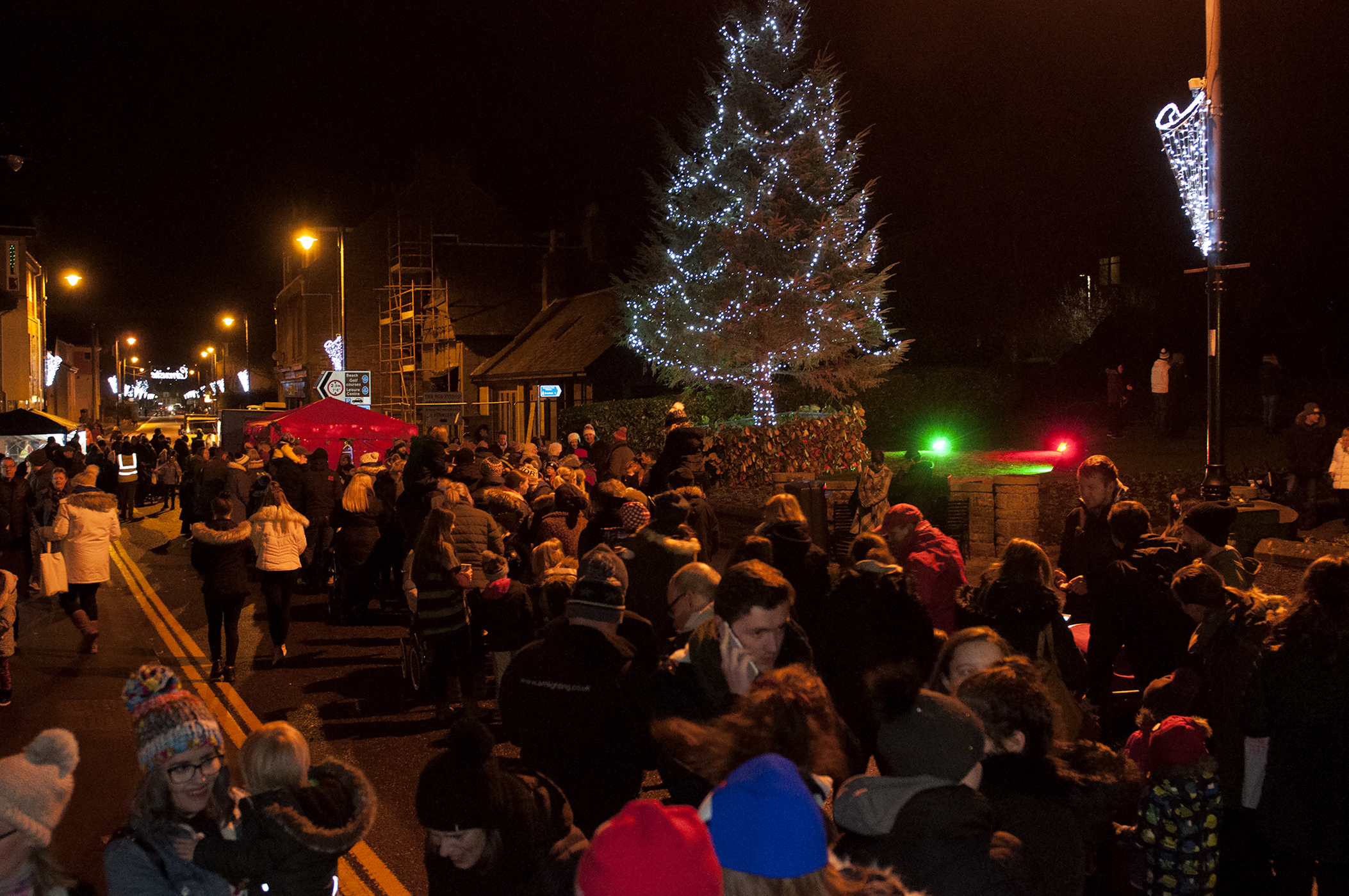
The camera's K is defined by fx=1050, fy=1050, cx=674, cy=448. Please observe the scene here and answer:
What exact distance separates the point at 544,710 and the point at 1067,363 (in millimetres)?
27065

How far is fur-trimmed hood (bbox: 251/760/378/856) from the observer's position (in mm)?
3203

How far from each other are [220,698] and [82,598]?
11.0ft

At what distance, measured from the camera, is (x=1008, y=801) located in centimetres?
314

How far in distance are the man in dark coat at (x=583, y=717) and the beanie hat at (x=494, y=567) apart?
424 cm

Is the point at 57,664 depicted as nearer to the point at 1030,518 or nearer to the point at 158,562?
the point at 158,562

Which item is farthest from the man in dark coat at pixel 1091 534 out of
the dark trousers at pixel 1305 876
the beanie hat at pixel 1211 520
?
the dark trousers at pixel 1305 876

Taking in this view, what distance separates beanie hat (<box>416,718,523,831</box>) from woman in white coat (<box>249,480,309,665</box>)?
805cm

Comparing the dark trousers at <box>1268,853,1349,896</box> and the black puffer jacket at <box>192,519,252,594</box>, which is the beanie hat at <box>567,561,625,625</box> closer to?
the dark trousers at <box>1268,853,1349,896</box>

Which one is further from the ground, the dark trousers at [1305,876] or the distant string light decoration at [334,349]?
the distant string light decoration at [334,349]

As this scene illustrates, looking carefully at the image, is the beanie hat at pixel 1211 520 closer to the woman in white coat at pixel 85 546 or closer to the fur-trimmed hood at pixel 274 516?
the fur-trimmed hood at pixel 274 516

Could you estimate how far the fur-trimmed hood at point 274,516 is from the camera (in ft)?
34.2

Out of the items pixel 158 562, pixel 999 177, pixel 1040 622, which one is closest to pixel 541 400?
pixel 999 177

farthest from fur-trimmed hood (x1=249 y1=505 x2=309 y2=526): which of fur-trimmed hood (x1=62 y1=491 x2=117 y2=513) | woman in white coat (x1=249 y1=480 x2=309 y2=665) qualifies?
fur-trimmed hood (x1=62 y1=491 x2=117 y2=513)

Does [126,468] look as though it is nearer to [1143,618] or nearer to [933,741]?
[1143,618]
